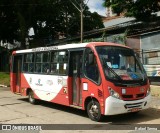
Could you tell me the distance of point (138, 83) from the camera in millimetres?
10195

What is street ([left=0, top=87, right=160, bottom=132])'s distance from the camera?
1012 cm

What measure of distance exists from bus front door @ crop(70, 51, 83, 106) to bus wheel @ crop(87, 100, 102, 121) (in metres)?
0.70

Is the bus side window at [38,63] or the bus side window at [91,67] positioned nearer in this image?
the bus side window at [91,67]

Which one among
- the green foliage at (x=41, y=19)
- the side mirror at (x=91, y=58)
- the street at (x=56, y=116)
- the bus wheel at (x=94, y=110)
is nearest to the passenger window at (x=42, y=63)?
the street at (x=56, y=116)

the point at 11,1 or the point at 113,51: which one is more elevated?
the point at 11,1

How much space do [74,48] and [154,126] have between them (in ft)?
12.9

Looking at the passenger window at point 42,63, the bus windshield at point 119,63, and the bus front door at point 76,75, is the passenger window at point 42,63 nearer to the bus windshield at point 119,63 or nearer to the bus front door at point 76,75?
the bus front door at point 76,75

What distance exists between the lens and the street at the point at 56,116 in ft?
33.2

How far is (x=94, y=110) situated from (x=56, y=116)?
1.58 metres

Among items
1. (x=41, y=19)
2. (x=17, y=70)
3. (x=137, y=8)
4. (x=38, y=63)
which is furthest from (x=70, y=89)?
(x=41, y=19)

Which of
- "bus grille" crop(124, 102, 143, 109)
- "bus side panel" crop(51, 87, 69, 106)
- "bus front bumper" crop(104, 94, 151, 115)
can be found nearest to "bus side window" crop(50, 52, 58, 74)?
"bus side panel" crop(51, 87, 69, 106)

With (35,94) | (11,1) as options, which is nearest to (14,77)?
(35,94)

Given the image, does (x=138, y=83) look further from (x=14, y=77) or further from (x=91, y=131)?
(x=14, y=77)

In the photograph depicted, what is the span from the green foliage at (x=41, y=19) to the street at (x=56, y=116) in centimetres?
2136
